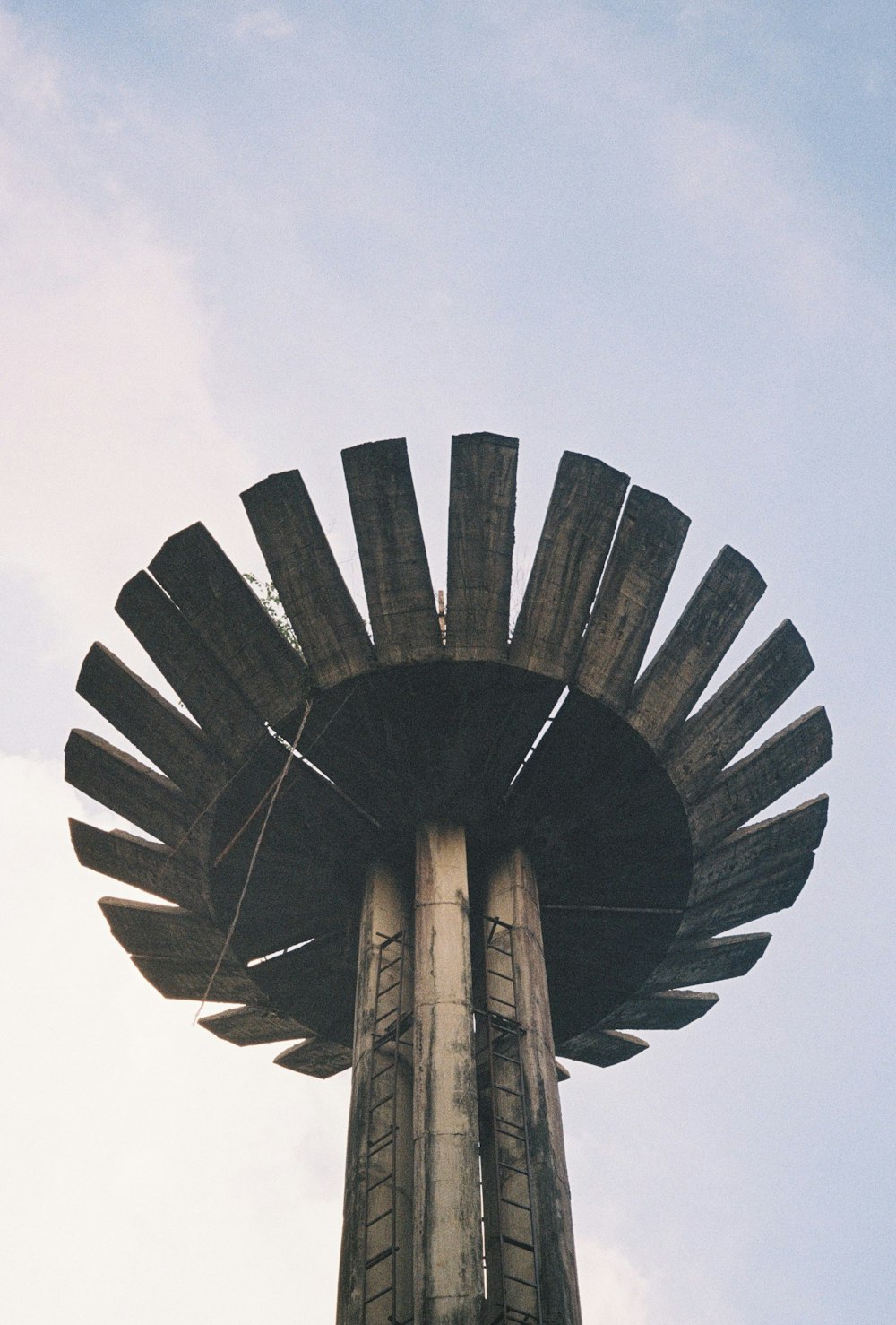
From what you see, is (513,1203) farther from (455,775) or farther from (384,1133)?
(455,775)

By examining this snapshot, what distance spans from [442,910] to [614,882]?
242 cm

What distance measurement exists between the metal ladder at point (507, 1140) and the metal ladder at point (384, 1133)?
814 millimetres

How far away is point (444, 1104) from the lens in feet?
33.6

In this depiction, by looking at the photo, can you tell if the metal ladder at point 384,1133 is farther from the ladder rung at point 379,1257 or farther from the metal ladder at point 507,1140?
the metal ladder at point 507,1140

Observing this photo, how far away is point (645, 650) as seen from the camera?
38.8ft

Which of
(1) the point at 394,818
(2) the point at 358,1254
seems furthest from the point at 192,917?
(2) the point at 358,1254

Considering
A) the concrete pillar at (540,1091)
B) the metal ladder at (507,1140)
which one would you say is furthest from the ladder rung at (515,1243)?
the concrete pillar at (540,1091)

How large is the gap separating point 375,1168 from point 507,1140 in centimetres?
121

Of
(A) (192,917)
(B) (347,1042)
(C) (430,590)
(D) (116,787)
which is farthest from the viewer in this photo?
(B) (347,1042)

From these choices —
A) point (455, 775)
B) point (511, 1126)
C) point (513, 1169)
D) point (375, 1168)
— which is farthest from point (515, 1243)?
point (455, 775)

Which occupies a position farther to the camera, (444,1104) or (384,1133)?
(384,1133)

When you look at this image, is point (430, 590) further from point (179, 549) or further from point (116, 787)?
point (116, 787)

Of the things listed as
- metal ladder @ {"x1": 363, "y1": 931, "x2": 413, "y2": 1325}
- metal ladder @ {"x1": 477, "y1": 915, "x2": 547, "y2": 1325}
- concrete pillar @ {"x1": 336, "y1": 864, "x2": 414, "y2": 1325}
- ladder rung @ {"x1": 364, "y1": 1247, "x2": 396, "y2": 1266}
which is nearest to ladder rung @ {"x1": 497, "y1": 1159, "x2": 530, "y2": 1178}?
metal ladder @ {"x1": 477, "y1": 915, "x2": 547, "y2": 1325}

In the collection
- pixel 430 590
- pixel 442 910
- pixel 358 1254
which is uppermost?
pixel 430 590
